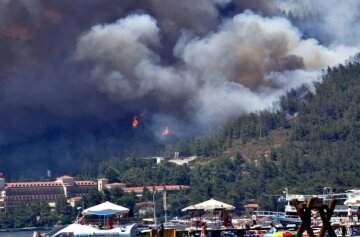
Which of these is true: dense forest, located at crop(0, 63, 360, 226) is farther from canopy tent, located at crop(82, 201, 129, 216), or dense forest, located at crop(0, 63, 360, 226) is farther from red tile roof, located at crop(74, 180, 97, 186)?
canopy tent, located at crop(82, 201, 129, 216)

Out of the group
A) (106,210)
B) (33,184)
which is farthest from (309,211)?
(33,184)

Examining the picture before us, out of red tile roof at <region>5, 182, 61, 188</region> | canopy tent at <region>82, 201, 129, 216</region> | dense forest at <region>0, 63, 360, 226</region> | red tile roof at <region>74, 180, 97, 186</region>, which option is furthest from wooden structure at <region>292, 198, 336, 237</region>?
red tile roof at <region>5, 182, 61, 188</region>

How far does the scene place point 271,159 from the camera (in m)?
158

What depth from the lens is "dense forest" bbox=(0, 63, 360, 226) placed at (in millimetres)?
145750

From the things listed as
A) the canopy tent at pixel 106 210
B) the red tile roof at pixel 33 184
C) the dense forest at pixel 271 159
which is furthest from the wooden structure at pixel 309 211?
the red tile roof at pixel 33 184

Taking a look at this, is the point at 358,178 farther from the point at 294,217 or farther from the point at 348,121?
the point at 294,217

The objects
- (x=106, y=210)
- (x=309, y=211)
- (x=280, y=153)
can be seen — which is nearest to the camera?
(x=309, y=211)

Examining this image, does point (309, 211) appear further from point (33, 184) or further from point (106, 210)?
point (33, 184)

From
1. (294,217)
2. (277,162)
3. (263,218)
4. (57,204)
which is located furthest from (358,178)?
(294,217)

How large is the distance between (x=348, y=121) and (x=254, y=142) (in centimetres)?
1587

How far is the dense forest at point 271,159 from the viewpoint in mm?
145750

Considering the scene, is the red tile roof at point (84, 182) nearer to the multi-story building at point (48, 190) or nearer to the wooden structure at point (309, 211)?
the multi-story building at point (48, 190)

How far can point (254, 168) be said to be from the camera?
525 ft

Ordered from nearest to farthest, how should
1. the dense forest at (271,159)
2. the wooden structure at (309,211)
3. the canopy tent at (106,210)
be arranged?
the wooden structure at (309,211) < the canopy tent at (106,210) < the dense forest at (271,159)
